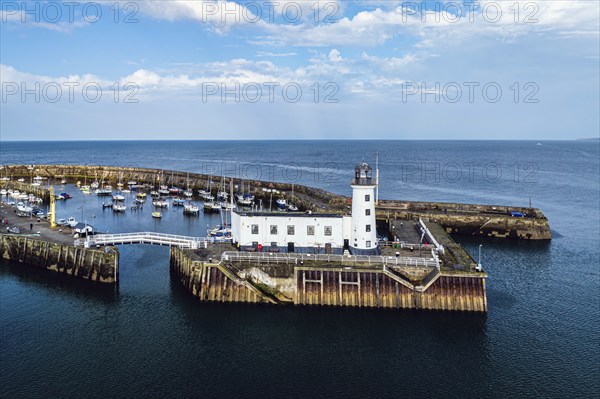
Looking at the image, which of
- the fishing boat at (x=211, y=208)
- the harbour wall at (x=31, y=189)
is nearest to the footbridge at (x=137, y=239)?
the fishing boat at (x=211, y=208)

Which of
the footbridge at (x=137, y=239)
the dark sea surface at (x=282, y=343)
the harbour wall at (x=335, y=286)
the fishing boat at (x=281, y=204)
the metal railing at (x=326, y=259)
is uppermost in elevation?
the fishing boat at (x=281, y=204)

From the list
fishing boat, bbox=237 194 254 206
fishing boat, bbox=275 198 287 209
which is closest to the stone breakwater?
fishing boat, bbox=275 198 287 209

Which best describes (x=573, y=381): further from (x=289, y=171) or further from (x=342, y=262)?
(x=289, y=171)

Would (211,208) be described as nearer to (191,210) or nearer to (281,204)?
(191,210)

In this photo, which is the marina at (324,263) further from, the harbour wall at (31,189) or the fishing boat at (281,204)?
the harbour wall at (31,189)

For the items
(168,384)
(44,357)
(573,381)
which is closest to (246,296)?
(168,384)

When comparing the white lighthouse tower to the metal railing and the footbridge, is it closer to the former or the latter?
the metal railing
